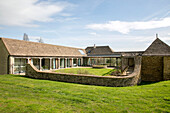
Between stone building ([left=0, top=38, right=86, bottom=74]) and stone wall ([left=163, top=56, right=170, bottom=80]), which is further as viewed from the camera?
stone building ([left=0, top=38, right=86, bottom=74])

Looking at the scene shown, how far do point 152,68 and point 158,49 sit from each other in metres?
2.84

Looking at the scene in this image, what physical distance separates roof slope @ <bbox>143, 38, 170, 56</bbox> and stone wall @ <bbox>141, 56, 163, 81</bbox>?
0.70 meters

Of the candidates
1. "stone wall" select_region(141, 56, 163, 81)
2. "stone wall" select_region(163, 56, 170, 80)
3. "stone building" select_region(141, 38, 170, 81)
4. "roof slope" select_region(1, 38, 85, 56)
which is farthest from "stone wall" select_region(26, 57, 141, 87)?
"roof slope" select_region(1, 38, 85, 56)

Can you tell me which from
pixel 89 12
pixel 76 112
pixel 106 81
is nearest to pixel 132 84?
pixel 106 81

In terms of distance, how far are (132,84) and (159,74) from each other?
6.02 m

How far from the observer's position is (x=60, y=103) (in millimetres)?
5895

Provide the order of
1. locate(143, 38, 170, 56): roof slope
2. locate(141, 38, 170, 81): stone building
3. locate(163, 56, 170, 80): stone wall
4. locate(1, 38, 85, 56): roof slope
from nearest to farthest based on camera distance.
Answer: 1. locate(163, 56, 170, 80): stone wall
2. locate(141, 38, 170, 81): stone building
3. locate(143, 38, 170, 56): roof slope
4. locate(1, 38, 85, 56): roof slope

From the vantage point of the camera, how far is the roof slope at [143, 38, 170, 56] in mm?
14397

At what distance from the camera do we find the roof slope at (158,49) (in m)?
14.4

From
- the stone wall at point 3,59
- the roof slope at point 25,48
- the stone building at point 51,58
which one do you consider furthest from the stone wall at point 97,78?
the roof slope at point 25,48

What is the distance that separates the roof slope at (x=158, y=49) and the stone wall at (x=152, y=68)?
703 mm

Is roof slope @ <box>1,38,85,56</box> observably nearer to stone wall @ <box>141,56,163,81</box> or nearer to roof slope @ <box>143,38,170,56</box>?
stone wall @ <box>141,56,163,81</box>

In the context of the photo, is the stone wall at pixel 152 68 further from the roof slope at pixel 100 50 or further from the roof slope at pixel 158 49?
the roof slope at pixel 100 50

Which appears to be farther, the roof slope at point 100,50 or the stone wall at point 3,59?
the roof slope at point 100,50
